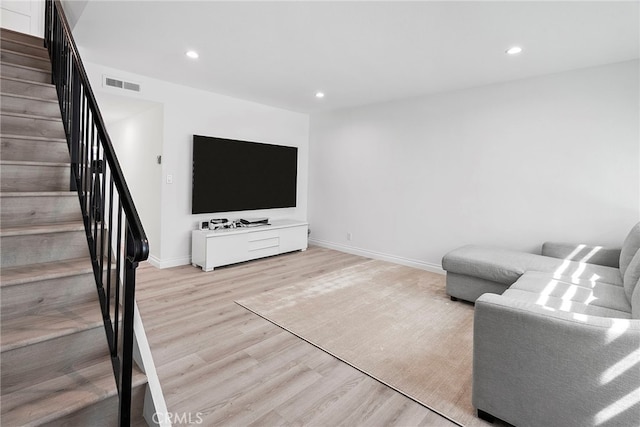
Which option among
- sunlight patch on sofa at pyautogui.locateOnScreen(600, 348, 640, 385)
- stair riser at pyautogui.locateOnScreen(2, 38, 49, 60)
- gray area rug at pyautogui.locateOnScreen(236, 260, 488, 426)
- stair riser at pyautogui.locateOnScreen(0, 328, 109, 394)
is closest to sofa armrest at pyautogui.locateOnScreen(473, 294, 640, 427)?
sunlight patch on sofa at pyautogui.locateOnScreen(600, 348, 640, 385)

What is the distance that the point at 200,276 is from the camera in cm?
382

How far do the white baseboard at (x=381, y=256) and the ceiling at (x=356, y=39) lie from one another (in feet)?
7.63

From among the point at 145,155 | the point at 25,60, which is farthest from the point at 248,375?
the point at 145,155

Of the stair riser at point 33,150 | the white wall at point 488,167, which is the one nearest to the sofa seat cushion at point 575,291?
the white wall at point 488,167

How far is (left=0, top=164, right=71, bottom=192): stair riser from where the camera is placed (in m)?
1.85

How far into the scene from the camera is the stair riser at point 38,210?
1.69 metres

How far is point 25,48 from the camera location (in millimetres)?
2838

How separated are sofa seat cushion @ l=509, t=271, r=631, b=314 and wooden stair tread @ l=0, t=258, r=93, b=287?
8.71 feet

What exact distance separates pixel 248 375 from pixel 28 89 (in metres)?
2.67

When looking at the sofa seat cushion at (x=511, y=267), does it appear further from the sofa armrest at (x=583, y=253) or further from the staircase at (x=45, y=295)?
the staircase at (x=45, y=295)

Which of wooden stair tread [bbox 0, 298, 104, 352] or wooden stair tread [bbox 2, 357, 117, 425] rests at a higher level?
wooden stair tread [bbox 0, 298, 104, 352]

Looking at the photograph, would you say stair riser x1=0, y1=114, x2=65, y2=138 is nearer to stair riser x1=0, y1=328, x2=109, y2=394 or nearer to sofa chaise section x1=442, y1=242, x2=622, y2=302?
stair riser x1=0, y1=328, x2=109, y2=394

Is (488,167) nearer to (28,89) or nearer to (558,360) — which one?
(558,360)

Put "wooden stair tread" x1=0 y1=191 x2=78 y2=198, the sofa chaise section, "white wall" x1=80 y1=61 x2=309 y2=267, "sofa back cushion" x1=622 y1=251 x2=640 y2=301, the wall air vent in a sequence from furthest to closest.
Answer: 1. "white wall" x1=80 y1=61 x2=309 y2=267
2. the wall air vent
3. the sofa chaise section
4. "sofa back cushion" x1=622 y1=251 x2=640 y2=301
5. "wooden stair tread" x1=0 y1=191 x2=78 y2=198
